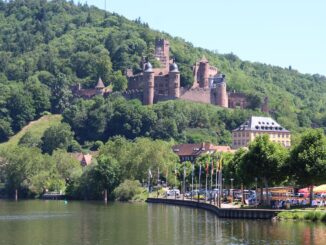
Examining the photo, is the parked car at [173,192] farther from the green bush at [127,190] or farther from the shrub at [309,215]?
the shrub at [309,215]

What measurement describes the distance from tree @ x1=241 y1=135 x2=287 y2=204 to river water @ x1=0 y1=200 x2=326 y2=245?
6.98 meters

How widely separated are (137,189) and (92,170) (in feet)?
31.1

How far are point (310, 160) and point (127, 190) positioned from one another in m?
57.8

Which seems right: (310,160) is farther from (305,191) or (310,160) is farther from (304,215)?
(305,191)

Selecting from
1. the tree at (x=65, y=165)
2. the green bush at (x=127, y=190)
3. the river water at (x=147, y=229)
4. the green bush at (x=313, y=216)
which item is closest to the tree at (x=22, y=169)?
the tree at (x=65, y=165)

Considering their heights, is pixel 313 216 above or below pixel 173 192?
below

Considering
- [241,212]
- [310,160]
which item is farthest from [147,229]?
[310,160]

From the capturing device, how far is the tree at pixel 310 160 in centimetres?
8988

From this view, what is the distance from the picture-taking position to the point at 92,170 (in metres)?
149

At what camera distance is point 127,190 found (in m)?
144

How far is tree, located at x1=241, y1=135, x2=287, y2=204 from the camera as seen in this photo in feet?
314

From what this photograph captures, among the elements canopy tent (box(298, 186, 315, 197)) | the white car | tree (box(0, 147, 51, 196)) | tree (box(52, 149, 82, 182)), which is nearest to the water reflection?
canopy tent (box(298, 186, 315, 197))

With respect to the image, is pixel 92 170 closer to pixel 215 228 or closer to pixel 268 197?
pixel 268 197

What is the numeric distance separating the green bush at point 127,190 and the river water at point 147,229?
3233 cm
